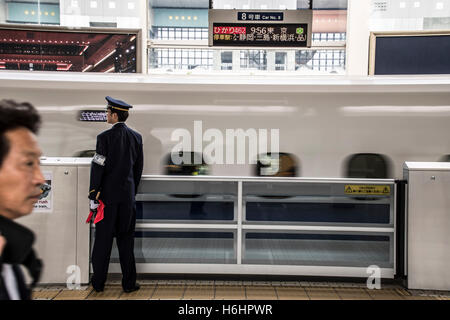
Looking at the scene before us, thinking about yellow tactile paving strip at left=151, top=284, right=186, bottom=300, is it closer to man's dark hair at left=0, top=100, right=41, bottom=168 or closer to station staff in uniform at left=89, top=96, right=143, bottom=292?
station staff in uniform at left=89, top=96, right=143, bottom=292

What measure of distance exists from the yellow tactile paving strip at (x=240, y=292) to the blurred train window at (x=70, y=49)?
3.27m

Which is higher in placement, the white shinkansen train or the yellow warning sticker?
the white shinkansen train

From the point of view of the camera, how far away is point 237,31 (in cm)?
419

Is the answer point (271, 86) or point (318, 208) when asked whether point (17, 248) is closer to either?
point (318, 208)

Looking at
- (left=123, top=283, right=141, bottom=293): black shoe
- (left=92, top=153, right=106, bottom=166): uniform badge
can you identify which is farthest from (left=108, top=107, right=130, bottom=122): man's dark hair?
(left=123, top=283, right=141, bottom=293): black shoe

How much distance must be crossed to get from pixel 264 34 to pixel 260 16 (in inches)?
8.4

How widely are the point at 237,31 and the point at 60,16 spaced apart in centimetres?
278

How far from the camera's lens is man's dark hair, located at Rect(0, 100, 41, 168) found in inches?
22.6

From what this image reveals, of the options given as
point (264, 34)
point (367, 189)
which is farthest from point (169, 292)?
point (264, 34)

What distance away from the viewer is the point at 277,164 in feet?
20.8

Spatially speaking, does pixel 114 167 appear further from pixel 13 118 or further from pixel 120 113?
pixel 13 118

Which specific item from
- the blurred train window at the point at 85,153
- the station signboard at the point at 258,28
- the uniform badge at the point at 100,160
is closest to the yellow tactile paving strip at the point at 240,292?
the uniform badge at the point at 100,160

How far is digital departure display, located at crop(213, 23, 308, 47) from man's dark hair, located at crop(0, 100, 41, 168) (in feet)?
12.6

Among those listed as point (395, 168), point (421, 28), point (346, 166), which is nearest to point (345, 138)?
point (346, 166)
